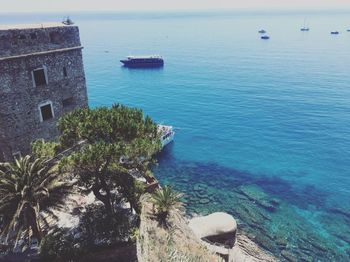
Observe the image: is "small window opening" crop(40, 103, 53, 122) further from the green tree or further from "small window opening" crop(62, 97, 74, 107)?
the green tree

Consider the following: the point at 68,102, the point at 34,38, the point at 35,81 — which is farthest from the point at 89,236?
the point at 34,38

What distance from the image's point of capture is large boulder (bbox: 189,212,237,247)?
102ft

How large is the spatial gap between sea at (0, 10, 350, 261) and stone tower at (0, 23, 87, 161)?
1913 cm

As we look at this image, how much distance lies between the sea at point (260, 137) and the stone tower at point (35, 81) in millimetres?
19132

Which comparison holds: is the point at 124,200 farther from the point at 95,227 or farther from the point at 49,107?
the point at 49,107

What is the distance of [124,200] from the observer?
83.9 ft

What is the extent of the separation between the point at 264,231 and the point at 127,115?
21.5 meters

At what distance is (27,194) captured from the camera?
765 inches

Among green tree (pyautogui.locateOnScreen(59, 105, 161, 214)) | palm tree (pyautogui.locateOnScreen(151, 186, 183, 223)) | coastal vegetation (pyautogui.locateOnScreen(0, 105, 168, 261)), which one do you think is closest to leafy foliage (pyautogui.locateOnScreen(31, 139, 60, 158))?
coastal vegetation (pyautogui.locateOnScreen(0, 105, 168, 261))

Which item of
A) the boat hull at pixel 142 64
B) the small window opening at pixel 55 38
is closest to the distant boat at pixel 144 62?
the boat hull at pixel 142 64

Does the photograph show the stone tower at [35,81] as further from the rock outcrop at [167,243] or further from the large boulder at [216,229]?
the large boulder at [216,229]

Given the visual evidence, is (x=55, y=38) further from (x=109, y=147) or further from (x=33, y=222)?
(x=33, y=222)

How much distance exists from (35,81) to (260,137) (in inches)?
1617

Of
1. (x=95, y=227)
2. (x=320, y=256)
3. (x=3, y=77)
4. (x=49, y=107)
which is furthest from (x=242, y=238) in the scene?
(x=3, y=77)
